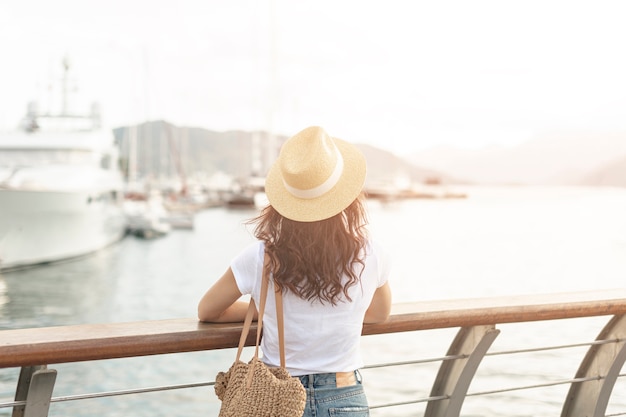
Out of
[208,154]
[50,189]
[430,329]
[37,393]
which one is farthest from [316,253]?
[208,154]

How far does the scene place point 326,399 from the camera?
1.74m

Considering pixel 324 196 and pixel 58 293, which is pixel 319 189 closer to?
pixel 324 196

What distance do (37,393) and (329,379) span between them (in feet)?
2.12

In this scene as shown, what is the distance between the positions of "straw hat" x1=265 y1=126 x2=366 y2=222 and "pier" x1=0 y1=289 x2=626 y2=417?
353mm

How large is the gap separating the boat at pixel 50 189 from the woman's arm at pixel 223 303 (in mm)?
28900

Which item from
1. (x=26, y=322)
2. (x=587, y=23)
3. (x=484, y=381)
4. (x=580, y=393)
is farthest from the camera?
(x=587, y=23)

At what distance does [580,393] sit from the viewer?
2637 mm

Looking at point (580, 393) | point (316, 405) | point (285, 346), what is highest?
point (285, 346)

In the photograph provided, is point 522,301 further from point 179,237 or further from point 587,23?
point 587,23

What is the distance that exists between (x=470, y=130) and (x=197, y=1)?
4079 centimetres

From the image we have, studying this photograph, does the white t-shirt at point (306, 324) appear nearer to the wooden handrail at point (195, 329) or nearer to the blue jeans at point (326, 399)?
the blue jeans at point (326, 399)

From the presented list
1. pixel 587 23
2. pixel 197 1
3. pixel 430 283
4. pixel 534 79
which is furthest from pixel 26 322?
pixel 534 79

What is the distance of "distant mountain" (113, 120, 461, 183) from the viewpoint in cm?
6078

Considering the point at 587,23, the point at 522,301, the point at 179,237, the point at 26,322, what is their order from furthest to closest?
the point at 587,23
the point at 179,237
the point at 26,322
the point at 522,301
